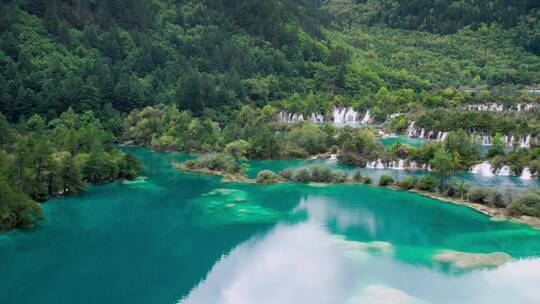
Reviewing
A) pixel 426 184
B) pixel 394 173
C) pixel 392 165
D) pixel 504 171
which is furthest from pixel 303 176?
pixel 504 171

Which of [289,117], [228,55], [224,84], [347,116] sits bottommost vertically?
[289,117]

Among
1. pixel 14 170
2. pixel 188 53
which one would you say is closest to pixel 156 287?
pixel 14 170

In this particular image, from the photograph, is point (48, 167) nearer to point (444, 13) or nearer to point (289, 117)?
point (289, 117)

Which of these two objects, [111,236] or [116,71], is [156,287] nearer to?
[111,236]

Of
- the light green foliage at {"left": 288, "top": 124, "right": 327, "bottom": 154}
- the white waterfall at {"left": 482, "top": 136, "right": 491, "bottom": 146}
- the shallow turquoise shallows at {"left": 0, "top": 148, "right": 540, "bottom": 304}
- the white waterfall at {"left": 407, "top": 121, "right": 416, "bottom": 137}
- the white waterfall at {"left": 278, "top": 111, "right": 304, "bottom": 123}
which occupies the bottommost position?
the shallow turquoise shallows at {"left": 0, "top": 148, "right": 540, "bottom": 304}

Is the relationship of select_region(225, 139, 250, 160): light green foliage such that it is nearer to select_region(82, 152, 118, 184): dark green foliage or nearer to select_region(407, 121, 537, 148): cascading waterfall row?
select_region(82, 152, 118, 184): dark green foliage

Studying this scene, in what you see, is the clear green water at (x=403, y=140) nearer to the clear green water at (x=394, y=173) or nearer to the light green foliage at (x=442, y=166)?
the clear green water at (x=394, y=173)

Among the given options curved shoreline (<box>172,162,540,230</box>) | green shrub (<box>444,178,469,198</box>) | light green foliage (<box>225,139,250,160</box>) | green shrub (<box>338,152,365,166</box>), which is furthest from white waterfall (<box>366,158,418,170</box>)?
light green foliage (<box>225,139,250,160</box>)

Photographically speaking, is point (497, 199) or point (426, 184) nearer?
point (497, 199)
